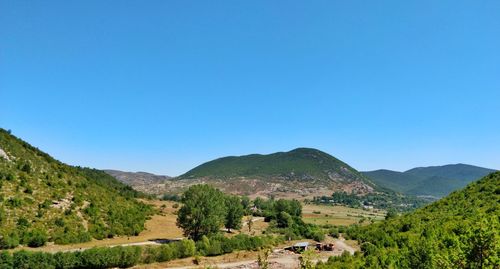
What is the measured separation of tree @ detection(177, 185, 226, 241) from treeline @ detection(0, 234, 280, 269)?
5605mm

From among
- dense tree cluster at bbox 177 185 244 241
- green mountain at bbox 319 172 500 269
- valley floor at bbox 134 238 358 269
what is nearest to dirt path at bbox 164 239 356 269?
valley floor at bbox 134 238 358 269

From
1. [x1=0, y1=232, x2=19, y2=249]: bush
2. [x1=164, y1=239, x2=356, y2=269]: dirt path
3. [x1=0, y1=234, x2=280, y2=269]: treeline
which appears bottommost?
[x1=164, y1=239, x2=356, y2=269]: dirt path

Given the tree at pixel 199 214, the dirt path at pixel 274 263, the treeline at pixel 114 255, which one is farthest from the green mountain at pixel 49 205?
the dirt path at pixel 274 263

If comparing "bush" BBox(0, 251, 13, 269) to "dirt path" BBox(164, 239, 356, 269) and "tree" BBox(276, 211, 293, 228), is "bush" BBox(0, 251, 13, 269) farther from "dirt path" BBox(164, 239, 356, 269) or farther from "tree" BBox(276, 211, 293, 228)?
"tree" BBox(276, 211, 293, 228)

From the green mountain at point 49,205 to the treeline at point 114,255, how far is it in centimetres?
876

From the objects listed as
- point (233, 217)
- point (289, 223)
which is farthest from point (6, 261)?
point (289, 223)

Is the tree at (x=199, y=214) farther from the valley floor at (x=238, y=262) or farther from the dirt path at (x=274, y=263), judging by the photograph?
the dirt path at (x=274, y=263)

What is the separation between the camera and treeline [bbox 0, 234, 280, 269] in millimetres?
40491

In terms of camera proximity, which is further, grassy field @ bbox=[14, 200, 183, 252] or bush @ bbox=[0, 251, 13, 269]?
grassy field @ bbox=[14, 200, 183, 252]

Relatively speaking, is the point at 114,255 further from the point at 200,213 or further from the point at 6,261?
the point at 200,213

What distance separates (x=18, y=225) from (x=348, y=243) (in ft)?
201

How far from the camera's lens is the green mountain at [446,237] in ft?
72.0

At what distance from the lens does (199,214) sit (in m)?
65.1

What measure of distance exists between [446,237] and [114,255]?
40371 mm
